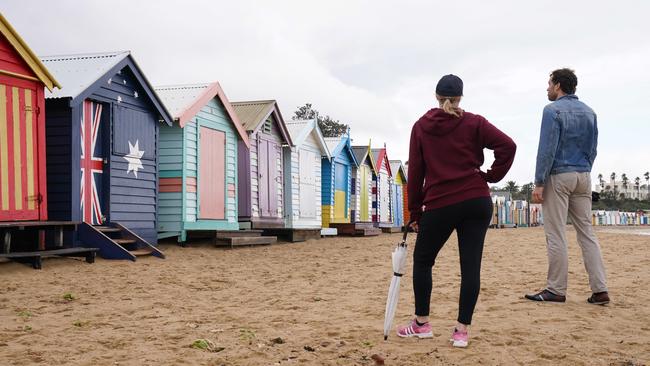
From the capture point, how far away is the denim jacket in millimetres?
5516

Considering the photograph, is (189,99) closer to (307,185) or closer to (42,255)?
(42,255)

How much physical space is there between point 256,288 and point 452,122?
3.88 meters

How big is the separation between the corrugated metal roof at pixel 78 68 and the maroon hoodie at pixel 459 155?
6702 mm

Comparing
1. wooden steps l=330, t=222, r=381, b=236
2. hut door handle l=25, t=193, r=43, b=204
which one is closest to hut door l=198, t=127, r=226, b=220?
hut door handle l=25, t=193, r=43, b=204

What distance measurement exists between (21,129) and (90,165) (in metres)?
1.55

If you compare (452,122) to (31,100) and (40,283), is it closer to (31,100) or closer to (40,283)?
(40,283)

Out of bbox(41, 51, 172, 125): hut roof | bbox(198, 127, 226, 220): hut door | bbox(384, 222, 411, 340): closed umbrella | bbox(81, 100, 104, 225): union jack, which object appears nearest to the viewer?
bbox(384, 222, 411, 340): closed umbrella

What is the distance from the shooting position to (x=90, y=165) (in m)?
9.66

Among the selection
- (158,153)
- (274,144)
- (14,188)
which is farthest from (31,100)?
(274,144)

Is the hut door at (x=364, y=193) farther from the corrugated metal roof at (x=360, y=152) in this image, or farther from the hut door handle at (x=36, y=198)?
the hut door handle at (x=36, y=198)

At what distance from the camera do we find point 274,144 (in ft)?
51.7

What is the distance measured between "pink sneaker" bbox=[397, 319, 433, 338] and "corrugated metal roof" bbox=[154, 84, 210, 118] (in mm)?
8571

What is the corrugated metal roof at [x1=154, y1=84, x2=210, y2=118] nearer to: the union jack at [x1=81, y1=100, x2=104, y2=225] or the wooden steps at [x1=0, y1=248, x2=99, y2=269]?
the union jack at [x1=81, y1=100, x2=104, y2=225]

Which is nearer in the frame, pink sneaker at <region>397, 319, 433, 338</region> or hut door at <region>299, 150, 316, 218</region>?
pink sneaker at <region>397, 319, 433, 338</region>
